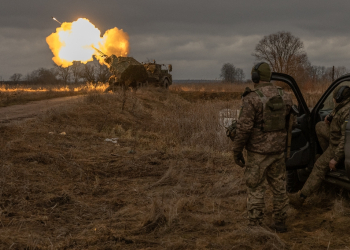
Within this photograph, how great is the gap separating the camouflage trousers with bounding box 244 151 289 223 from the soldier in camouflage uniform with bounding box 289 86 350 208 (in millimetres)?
668

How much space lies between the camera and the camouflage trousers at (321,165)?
4883 millimetres

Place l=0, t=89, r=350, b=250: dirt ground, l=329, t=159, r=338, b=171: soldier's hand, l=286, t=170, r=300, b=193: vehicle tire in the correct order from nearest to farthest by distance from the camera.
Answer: l=0, t=89, r=350, b=250: dirt ground → l=329, t=159, r=338, b=171: soldier's hand → l=286, t=170, r=300, b=193: vehicle tire

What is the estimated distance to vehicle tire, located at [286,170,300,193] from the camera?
577 cm

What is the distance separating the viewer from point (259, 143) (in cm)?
432

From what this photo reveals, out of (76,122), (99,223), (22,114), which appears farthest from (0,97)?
(99,223)

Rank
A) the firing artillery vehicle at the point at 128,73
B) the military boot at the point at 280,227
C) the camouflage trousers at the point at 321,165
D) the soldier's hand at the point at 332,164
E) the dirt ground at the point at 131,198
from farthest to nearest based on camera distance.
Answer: the firing artillery vehicle at the point at 128,73, the camouflage trousers at the point at 321,165, the soldier's hand at the point at 332,164, the military boot at the point at 280,227, the dirt ground at the point at 131,198

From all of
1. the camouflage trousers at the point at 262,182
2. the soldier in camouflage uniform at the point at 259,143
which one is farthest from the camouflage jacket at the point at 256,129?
the camouflage trousers at the point at 262,182

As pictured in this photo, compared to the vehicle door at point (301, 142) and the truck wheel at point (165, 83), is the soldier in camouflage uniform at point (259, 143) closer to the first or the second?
the vehicle door at point (301, 142)

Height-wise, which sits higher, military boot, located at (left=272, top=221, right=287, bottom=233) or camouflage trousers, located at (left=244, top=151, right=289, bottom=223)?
camouflage trousers, located at (left=244, top=151, right=289, bottom=223)

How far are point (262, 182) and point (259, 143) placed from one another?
0.46 metres

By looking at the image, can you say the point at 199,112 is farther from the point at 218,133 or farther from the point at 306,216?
the point at 306,216

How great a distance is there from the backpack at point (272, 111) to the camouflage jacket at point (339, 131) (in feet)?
2.72

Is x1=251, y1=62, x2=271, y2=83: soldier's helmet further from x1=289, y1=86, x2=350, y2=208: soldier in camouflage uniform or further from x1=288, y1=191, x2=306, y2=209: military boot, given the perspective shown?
x1=288, y1=191, x2=306, y2=209: military boot

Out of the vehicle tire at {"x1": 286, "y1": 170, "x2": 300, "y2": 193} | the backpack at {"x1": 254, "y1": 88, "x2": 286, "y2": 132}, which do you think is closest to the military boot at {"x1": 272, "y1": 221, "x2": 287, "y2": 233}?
the backpack at {"x1": 254, "y1": 88, "x2": 286, "y2": 132}
